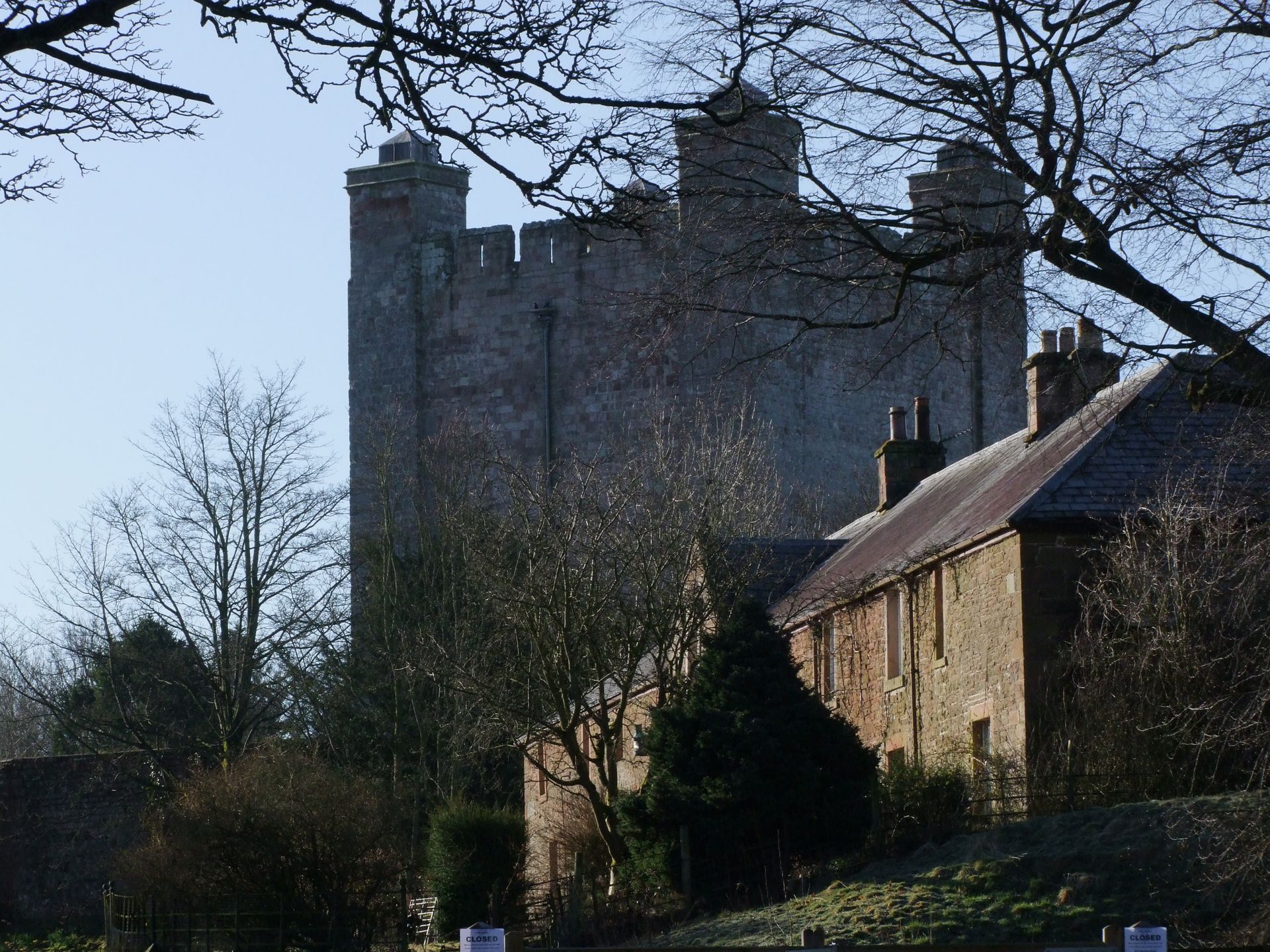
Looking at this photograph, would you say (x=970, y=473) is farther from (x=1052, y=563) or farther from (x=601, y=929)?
(x=601, y=929)

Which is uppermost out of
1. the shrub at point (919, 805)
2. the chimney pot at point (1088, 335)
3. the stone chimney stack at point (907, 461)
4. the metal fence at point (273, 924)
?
the stone chimney stack at point (907, 461)

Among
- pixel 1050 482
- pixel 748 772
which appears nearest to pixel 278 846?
pixel 748 772

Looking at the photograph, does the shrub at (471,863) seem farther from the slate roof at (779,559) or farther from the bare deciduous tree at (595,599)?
the slate roof at (779,559)

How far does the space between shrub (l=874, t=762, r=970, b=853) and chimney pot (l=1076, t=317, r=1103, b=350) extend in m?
6.94

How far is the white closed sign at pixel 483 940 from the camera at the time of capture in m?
8.23

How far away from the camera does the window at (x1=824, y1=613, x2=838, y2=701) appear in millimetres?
25328

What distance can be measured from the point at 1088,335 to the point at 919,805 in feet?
29.9

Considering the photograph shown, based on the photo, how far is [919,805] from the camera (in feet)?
63.0

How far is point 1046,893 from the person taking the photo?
15453 mm

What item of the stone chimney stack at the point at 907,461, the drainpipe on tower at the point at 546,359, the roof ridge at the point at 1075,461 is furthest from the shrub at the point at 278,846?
the drainpipe on tower at the point at 546,359

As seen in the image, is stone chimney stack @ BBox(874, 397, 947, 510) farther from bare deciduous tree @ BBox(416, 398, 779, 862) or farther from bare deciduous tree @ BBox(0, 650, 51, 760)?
bare deciduous tree @ BBox(0, 650, 51, 760)

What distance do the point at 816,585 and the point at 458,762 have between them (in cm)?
871

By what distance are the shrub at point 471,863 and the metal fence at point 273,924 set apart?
272 cm

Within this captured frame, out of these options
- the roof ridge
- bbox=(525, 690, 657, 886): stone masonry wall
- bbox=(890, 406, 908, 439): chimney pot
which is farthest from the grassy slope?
bbox=(890, 406, 908, 439): chimney pot
